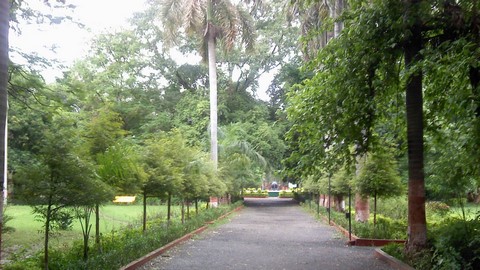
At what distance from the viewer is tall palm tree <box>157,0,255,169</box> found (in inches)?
983

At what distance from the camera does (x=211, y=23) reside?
1065 inches

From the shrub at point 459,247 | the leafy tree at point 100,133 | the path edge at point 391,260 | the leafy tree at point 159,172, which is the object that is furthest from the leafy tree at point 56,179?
the path edge at point 391,260

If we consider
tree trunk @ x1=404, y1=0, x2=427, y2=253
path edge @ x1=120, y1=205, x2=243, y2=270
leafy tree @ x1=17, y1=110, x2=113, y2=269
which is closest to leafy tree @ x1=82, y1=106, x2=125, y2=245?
path edge @ x1=120, y1=205, x2=243, y2=270

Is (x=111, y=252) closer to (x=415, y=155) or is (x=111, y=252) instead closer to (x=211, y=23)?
(x=415, y=155)

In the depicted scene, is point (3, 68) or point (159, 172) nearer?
point (3, 68)

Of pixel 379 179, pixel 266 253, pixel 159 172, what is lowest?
pixel 266 253

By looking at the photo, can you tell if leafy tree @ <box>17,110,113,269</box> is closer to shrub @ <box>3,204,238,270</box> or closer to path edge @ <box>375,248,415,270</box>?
shrub @ <box>3,204,238,270</box>

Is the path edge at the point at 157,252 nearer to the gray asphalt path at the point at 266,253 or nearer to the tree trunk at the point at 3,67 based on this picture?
the gray asphalt path at the point at 266,253

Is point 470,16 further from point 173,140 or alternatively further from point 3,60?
point 173,140

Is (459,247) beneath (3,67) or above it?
beneath

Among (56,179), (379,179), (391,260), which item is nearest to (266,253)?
(391,260)

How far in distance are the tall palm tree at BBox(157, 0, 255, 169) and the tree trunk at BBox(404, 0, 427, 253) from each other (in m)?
15.8

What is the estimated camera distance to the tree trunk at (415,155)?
10.6 m

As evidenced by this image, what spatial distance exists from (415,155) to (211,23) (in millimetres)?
18341
